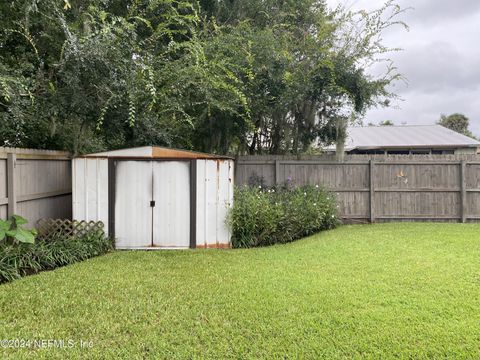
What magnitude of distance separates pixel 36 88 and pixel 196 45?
8.91 feet

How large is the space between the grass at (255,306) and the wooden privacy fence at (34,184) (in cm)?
134

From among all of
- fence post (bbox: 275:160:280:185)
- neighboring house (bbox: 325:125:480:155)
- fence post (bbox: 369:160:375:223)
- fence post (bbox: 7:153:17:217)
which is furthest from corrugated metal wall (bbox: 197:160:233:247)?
neighboring house (bbox: 325:125:480:155)

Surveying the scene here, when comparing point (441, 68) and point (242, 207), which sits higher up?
point (441, 68)

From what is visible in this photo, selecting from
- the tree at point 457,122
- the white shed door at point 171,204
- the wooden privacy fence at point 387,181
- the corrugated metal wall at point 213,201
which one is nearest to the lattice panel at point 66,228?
the white shed door at point 171,204

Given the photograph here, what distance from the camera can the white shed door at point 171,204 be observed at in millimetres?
5977

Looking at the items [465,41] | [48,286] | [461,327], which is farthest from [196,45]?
[465,41]

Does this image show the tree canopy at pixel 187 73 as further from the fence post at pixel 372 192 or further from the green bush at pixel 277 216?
the green bush at pixel 277 216

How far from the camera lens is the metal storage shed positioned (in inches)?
231

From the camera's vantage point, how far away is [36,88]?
5613mm

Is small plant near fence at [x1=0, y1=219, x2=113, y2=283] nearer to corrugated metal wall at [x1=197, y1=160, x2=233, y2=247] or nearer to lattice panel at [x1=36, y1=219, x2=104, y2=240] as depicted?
lattice panel at [x1=36, y1=219, x2=104, y2=240]

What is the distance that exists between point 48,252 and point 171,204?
199 cm

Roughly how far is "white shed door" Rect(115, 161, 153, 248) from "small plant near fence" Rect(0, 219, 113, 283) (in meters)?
0.30

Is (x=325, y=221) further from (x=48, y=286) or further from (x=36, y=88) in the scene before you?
(x=36, y=88)

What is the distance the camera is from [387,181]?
334 inches
